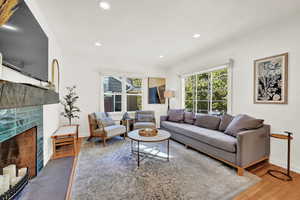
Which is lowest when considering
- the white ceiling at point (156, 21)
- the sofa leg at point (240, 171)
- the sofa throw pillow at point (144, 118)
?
the sofa leg at point (240, 171)

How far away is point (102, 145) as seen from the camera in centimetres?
327

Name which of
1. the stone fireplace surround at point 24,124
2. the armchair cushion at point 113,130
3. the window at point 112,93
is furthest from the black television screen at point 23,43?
the window at point 112,93

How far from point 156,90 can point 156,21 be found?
3.13 m

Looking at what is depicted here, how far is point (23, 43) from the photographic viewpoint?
1.48 meters

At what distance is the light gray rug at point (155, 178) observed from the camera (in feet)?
5.25

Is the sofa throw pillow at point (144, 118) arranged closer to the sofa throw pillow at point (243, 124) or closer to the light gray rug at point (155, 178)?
the light gray rug at point (155, 178)

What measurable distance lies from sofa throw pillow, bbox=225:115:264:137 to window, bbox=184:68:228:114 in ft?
2.83

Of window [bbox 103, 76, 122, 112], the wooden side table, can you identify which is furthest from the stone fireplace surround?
window [bbox 103, 76, 122, 112]

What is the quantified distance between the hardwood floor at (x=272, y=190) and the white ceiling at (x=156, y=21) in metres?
2.56

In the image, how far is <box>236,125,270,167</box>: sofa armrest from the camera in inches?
79.7

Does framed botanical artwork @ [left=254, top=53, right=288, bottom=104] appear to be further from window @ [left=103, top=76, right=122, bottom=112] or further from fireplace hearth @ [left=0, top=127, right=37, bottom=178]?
fireplace hearth @ [left=0, top=127, right=37, bottom=178]

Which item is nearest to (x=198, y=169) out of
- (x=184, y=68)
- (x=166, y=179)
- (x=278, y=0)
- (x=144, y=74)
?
(x=166, y=179)

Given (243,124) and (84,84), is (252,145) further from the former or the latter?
(84,84)

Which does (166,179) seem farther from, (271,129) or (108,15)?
(108,15)
